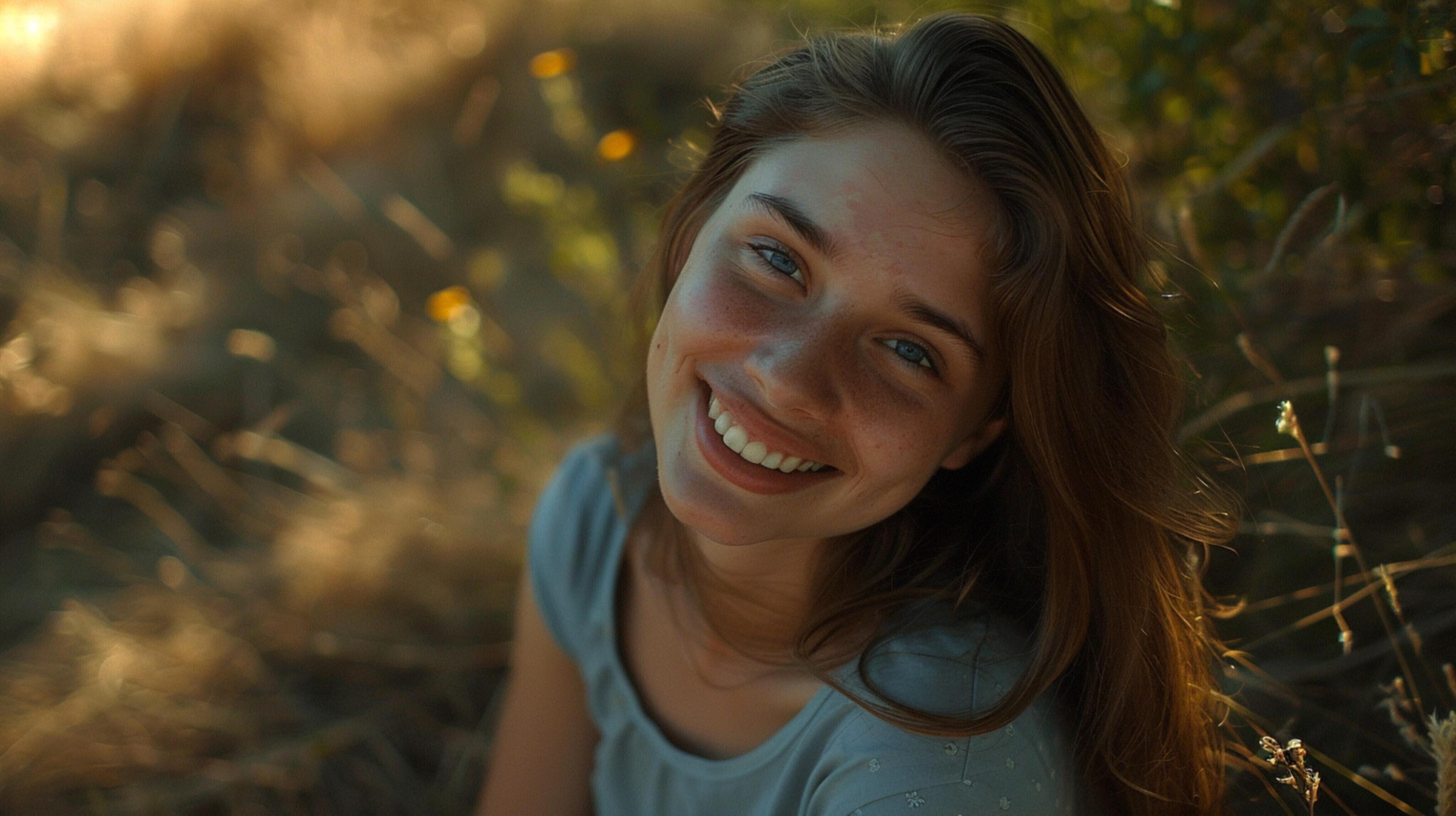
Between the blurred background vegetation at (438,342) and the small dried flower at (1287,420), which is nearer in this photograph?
the small dried flower at (1287,420)

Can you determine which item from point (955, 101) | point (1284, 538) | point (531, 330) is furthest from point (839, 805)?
point (531, 330)

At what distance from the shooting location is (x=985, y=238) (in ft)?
4.20

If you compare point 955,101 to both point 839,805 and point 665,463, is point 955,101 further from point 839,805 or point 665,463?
point 839,805

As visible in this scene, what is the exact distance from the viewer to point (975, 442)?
57.8 inches

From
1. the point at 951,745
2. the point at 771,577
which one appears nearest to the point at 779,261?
the point at 771,577

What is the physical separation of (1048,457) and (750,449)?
1.28 ft

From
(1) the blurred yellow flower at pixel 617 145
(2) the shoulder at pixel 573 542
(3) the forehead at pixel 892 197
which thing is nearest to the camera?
(3) the forehead at pixel 892 197

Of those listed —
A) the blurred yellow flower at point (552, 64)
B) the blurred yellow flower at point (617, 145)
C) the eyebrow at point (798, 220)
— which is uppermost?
the eyebrow at point (798, 220)

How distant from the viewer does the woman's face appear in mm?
1275

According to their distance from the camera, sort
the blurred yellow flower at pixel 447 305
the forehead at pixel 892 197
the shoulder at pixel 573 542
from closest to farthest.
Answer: the forehead at pixel 892 197
the shoulder at pixel 573 542
the blurred yellow flower at pixel 447 305

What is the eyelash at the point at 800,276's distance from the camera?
1315 millimetres

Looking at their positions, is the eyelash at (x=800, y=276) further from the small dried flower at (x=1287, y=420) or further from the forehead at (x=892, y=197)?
the small dried flower at (x=1287, y=420)

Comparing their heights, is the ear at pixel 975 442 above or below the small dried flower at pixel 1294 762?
above

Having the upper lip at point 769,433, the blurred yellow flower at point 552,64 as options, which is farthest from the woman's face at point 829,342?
the blurred yellow flower at point 552,64
